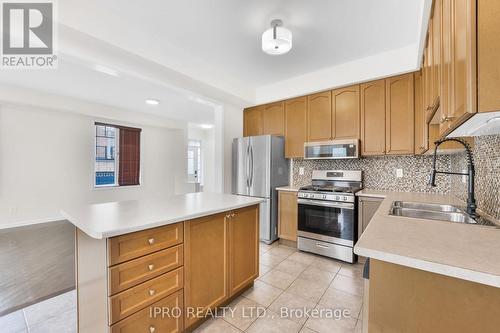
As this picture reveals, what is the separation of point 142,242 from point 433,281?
1430 millimetres

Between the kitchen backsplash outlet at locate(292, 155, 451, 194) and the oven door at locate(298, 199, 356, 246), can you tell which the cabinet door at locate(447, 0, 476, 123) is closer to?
the oven door at locate(298, 199, 356, 246)

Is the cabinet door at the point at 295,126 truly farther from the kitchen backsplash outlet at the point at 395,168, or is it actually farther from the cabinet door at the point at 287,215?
the cabinet door at the point at 287,215

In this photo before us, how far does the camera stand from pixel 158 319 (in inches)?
54.0

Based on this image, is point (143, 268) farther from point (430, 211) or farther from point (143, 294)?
point (430, 211)

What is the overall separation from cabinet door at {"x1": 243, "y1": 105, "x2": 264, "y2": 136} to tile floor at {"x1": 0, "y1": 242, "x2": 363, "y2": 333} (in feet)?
7.76

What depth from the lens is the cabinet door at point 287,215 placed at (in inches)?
131

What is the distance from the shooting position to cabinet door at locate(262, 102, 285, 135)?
375 centimetres

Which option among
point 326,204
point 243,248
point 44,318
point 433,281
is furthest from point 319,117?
point 44,318

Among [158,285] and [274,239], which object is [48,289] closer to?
[158,285]

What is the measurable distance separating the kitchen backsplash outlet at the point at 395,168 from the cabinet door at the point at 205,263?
2343 mm

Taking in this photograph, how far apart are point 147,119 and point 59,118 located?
1781 millimetres

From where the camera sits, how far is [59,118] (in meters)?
4.50

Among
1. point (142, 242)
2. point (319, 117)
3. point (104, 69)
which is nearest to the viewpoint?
point (142, 242)

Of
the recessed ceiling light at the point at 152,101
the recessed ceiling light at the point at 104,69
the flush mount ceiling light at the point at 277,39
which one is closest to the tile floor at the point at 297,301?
the flush mount ceiling light at the point at 277,39
